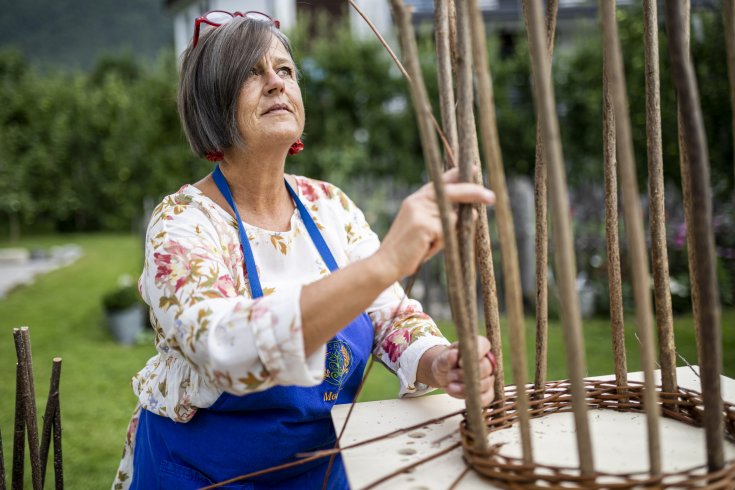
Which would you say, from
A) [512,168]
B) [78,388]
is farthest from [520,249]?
[78,388]

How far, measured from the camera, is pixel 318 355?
1.06 m

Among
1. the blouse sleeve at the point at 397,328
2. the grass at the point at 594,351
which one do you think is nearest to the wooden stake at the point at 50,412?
the blouse sleeve at the point at 397,328

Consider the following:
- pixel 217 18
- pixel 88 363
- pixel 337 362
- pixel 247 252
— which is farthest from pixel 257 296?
pixel 88 363

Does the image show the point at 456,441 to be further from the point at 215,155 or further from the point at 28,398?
the point at 28,398

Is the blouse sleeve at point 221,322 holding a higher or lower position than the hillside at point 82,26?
lower

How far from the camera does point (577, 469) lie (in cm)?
90

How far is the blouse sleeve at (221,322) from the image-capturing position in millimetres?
1007

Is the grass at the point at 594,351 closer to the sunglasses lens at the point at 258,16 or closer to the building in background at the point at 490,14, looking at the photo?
the building in background at the point at 490,14

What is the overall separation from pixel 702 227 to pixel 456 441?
51 cm

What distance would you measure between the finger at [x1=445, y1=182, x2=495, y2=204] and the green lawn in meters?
2.81

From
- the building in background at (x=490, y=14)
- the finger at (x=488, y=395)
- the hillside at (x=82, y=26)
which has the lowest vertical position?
the finger at (x=488, y=395)

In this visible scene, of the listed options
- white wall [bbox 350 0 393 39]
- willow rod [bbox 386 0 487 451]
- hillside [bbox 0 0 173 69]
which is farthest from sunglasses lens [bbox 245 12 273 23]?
hillside [bbox 0 0 173 69]

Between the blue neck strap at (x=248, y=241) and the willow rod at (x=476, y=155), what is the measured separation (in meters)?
0.49

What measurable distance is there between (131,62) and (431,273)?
21.4 meters
